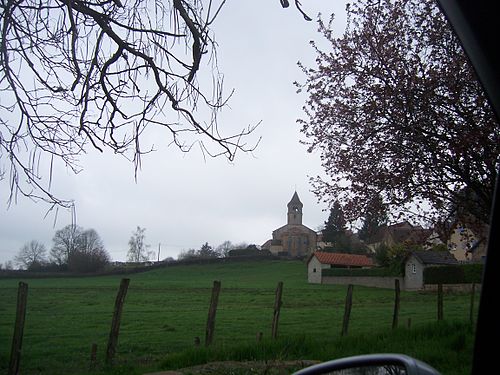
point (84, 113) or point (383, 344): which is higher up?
Result: point (84, 113)

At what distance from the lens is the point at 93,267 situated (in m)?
50.5

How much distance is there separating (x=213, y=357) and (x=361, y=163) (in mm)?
4269

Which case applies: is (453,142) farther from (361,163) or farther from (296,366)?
(296,366)

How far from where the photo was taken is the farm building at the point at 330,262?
59.4 metres

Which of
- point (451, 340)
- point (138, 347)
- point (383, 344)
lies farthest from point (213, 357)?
point (138, 347)

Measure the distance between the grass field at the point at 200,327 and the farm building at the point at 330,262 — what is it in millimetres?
15190

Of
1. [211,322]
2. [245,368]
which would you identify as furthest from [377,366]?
[211,322]

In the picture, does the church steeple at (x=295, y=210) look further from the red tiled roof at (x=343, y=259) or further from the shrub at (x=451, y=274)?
the shrub at (x=451, y=274)

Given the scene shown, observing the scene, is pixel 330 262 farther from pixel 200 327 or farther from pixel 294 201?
pixel 294 201

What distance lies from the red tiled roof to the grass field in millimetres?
16007

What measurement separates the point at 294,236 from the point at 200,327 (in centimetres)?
9794

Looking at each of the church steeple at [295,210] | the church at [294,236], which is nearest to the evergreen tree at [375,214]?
the church at [294,236]

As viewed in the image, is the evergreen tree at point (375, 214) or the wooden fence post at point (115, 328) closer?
the evergreen tree at point (375, 214)

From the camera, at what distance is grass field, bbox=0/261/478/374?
966 cm
